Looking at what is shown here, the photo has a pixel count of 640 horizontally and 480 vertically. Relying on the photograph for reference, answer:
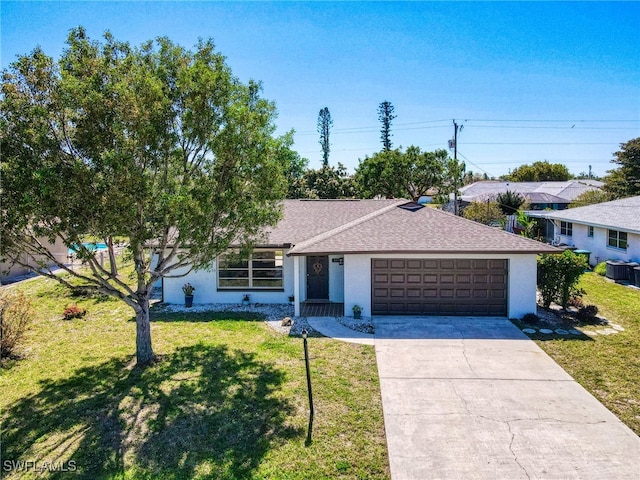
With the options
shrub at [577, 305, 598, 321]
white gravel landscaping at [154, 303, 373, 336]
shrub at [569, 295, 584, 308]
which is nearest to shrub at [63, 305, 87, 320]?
white gravel landscaping at [154, 303, 373, 336]

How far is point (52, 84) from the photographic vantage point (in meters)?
7.39

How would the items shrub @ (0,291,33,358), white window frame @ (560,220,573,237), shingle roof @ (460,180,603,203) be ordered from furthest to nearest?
1. shingle roof @ (460,180,603,203)
2. white window frame @ (560,220,573,237)
3. shrub @ (0,291,33,358)

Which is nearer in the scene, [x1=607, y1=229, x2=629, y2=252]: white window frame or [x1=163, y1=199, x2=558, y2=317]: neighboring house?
[x1=163, y1=199, x2=558, y2=317]: neighboring house

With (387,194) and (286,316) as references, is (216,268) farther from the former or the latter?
(387,194)

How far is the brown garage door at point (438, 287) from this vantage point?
13.3 metres

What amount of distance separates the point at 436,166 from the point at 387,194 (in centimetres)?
526

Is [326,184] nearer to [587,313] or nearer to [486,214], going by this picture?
[486,214]

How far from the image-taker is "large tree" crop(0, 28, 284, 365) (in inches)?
287

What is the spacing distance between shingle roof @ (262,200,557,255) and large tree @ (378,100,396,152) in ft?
152

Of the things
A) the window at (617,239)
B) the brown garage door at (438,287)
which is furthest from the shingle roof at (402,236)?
the window at (617,239)

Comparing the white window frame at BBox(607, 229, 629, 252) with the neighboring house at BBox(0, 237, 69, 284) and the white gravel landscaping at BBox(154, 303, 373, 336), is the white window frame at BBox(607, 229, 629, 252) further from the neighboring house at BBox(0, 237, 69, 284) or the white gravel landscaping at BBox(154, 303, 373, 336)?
the neighboring house at BBox(0, 237, 69, 284)

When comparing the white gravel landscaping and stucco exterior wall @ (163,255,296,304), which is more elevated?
stucco exterior wall @ (163,255,296,304)

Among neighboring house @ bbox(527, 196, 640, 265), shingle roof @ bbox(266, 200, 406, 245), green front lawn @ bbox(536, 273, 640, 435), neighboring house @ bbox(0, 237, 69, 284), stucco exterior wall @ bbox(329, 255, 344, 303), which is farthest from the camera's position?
neighboring house @ bbox(0, 237, 69, 284)

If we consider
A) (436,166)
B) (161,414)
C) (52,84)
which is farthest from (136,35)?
(436,166)
